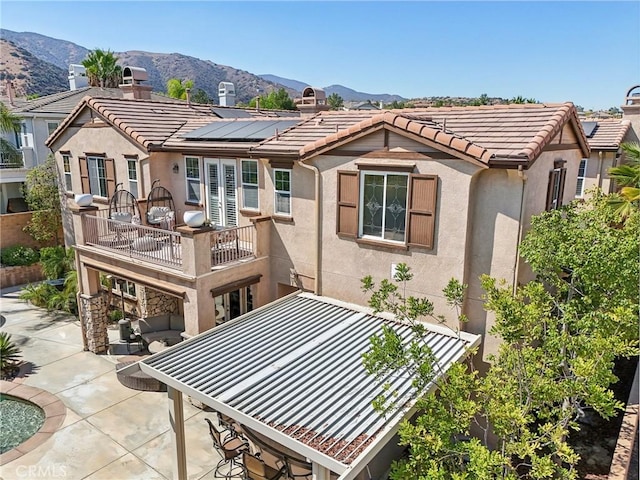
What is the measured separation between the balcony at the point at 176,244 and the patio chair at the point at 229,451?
489cm

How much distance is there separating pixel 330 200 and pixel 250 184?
4.29m

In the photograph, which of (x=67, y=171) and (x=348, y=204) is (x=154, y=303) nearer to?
(x=67, y=171)

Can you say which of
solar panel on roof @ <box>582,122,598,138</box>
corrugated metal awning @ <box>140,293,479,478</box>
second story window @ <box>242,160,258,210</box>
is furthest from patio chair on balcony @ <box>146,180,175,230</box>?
solar panel on roof @ <box>582,122,598,138</box>

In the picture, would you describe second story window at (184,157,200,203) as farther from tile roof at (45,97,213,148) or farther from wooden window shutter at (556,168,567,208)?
wooden window shutter at (556,168,567,208)

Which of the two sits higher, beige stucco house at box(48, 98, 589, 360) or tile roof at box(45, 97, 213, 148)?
tile roof at box(45, 97, 213, 148)

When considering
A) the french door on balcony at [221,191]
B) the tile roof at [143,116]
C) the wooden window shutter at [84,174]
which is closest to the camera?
the french door on balcony at [221,191]

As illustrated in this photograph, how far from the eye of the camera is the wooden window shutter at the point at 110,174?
21.7 meters

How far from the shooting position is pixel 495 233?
11.5 meters

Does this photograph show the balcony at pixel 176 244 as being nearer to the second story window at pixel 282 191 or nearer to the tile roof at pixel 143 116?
the second story window at pixel 282 191

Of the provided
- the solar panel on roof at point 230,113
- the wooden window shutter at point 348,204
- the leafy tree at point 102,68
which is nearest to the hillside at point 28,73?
the leafy tree at point 102,68

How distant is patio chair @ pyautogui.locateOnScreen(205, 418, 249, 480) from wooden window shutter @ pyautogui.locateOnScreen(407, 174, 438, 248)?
7.37m

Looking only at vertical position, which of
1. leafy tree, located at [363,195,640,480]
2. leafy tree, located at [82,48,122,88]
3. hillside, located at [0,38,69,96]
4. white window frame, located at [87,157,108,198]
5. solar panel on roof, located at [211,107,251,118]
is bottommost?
leafy tree, located at [363,195,640,480]

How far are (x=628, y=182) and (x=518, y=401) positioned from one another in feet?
32.1

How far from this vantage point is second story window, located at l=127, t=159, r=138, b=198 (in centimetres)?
2054
